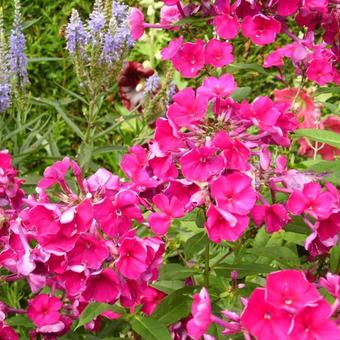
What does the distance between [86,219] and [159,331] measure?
1.32 feet

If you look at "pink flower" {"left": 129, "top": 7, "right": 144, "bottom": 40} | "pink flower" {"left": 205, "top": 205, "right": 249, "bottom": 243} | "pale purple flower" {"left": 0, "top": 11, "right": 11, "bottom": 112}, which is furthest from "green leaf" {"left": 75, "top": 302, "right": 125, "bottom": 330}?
"pale purple flower" {"left": 0, "top": 11, "right": 11, "bottom": 112}

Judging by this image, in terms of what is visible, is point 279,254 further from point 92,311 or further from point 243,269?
point 92,311

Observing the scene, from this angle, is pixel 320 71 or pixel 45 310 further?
pixel 320 71

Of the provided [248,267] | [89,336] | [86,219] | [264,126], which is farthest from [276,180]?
[89,336]

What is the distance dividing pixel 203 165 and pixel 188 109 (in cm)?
15

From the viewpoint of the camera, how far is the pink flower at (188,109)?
63.4 inches

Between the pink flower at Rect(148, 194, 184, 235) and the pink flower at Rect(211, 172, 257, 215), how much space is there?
0.08 m

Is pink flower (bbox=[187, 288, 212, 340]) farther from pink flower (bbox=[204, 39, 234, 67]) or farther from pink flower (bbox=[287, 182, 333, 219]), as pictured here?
pink flower (bbox=[204, 39, 234, 67])

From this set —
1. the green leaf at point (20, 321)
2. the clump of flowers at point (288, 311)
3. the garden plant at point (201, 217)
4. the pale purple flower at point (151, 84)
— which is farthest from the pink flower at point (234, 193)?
the pale purple flower at point (151, 84)

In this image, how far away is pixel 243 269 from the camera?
1.83 metres

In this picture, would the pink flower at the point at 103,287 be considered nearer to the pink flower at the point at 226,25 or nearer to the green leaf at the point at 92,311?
the green leaf at the point at 92,311

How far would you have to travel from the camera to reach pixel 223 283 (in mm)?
1950

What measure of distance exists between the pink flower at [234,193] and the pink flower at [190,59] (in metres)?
0.49

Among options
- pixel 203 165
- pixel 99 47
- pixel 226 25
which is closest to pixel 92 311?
pixel 203 165
